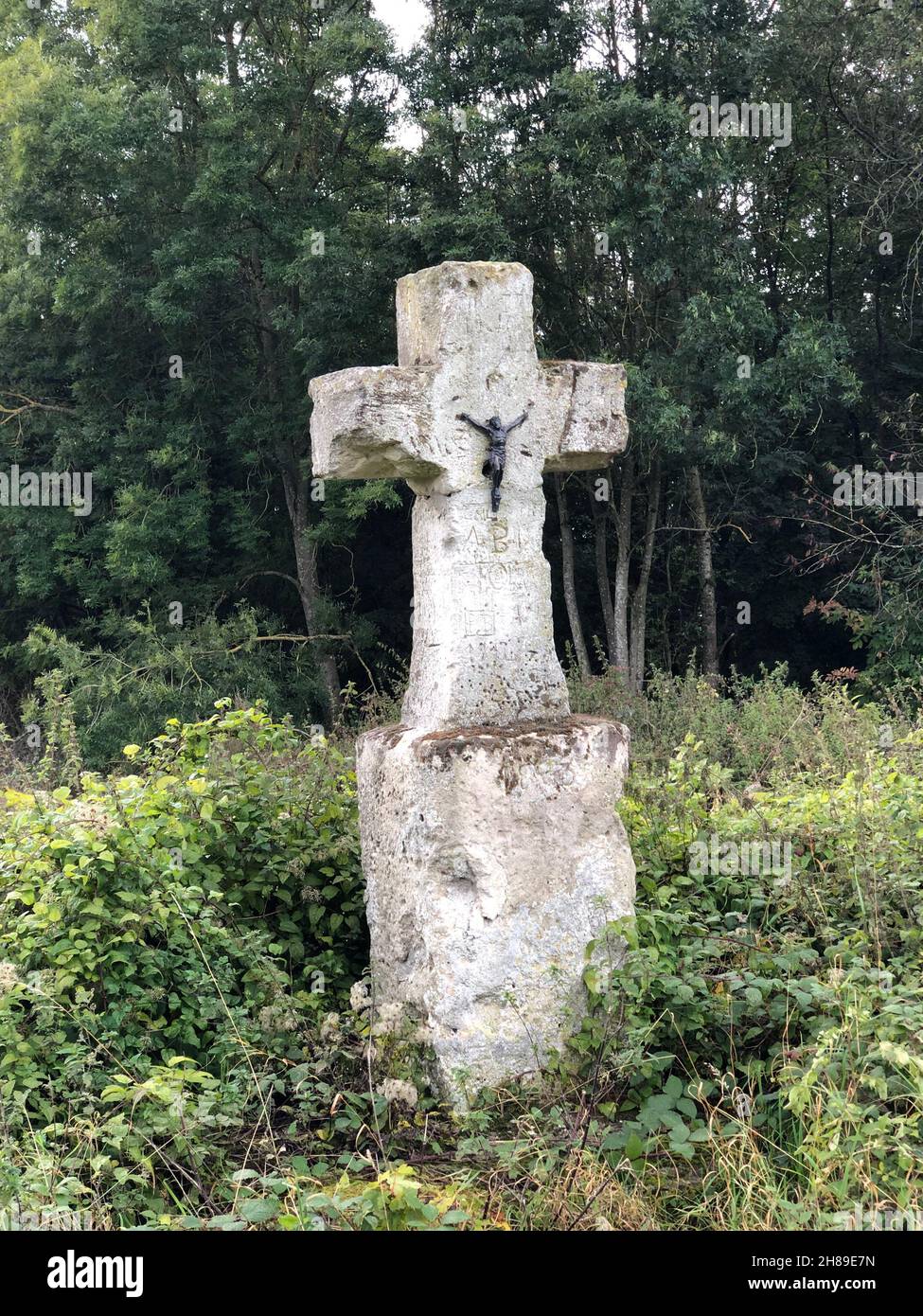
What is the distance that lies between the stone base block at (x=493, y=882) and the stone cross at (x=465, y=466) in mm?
234

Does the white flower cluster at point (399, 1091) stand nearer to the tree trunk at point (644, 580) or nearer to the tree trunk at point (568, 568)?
the tree trunk at point (568, 568)

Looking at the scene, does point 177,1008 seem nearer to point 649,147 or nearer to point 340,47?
point 649,147

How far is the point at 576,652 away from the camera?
16156 mm

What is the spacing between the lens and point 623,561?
15.9 meters

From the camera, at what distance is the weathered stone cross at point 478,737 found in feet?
14.6

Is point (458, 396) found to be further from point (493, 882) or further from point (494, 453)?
point (493, 882)
